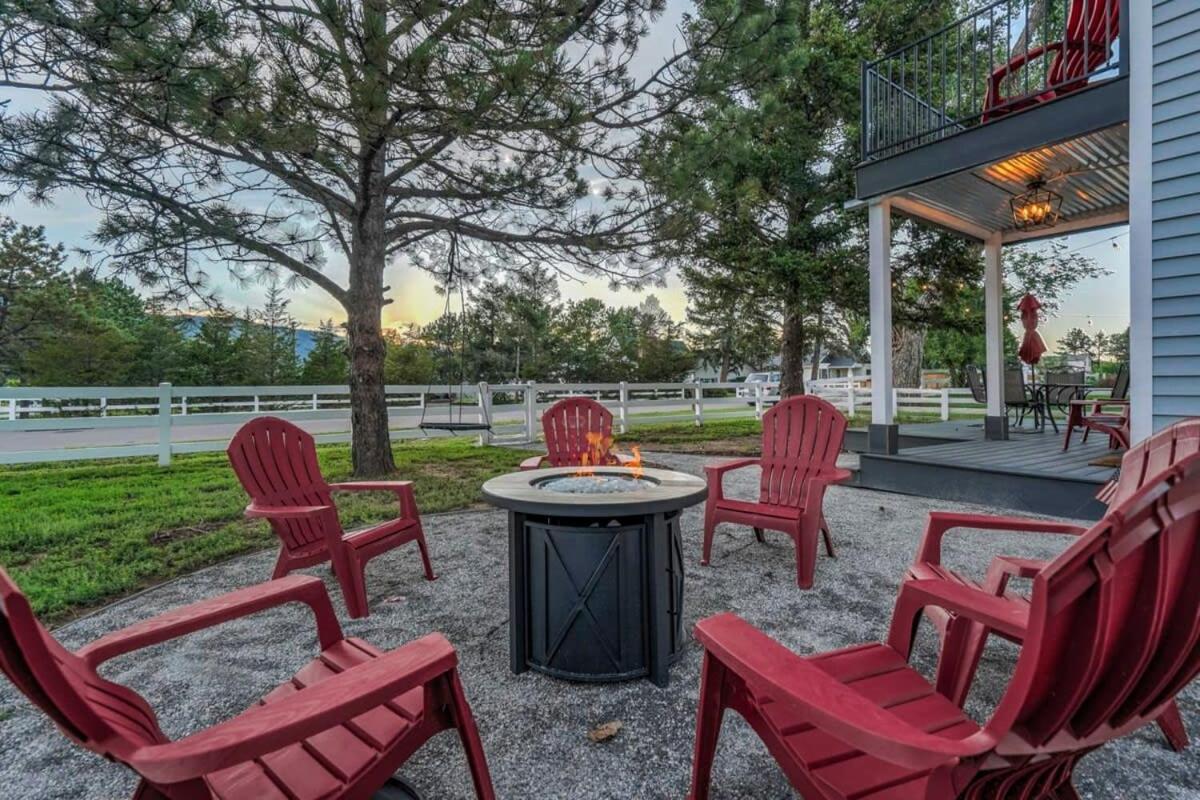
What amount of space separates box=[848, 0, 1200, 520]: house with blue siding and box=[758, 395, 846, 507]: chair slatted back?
2.01 m

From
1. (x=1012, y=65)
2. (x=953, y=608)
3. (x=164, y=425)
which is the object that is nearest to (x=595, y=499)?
(x=953, y=608)

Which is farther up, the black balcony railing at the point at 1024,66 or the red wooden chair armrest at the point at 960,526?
the black balcony railing at the point at 1024,66

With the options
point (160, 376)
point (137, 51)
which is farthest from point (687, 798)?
point (160, 376)

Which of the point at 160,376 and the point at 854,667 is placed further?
the point at 160,376

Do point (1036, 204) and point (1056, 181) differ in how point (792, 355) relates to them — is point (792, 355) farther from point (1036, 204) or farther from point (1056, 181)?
point (1056, 181)

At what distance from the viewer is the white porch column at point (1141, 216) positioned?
3395 mm

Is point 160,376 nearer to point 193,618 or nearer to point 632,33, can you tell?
point 632,33

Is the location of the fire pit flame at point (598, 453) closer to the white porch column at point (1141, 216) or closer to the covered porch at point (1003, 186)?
the covered porch at point (1003, 186)

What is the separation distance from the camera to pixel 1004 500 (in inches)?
185

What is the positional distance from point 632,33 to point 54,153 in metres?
4.47

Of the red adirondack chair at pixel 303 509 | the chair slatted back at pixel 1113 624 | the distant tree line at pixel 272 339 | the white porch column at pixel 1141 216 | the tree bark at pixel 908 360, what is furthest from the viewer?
the tree bark at pixel 908 360

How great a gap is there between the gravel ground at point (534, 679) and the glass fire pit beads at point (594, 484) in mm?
736

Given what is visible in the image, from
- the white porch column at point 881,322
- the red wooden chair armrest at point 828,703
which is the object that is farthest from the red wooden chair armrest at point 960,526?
the white porch column at point 881,322

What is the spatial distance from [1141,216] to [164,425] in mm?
9795
